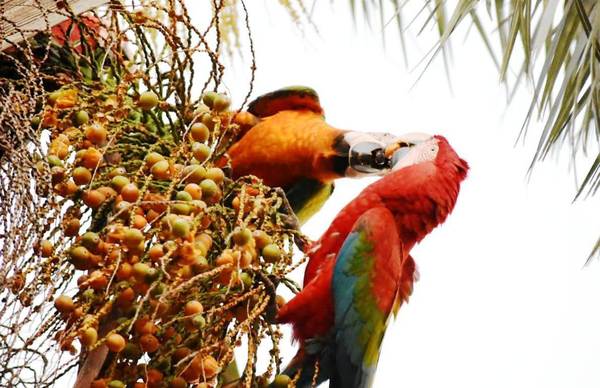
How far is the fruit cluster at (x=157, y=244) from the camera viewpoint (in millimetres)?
1126

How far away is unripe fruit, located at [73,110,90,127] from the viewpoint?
4.31ft

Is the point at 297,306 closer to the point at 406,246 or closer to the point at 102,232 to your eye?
the point at 406,246

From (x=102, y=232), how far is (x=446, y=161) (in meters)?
0.88

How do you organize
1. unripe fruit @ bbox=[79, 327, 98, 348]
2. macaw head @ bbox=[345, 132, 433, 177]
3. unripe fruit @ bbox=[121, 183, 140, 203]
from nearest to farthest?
unripe fruit @ bbox=[79, 327, 98, 348] → unripe fruit @ bbox=[121, 183, 140, 203] → macaw head @ bbox=[345, 132, 433, 177]

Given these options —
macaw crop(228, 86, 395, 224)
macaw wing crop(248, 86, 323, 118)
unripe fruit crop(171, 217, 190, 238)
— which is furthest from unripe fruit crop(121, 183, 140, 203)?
macaw wing crop(248, 86, 323, 118)

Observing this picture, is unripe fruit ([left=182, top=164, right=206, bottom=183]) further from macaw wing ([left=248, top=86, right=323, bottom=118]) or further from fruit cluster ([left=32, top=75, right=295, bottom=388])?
macaw wing ([left=248, top=86, right=323, bottom=118])

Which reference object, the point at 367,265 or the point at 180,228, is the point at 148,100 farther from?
the point at 367,265

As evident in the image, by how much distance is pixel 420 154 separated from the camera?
6.16ft

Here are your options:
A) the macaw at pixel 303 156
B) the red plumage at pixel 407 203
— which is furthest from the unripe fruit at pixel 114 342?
the macaw at pixel 303 156

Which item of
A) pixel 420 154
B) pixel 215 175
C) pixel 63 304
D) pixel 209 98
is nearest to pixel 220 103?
pixel 209 98

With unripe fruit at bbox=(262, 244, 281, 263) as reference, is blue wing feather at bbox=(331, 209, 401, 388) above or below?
below

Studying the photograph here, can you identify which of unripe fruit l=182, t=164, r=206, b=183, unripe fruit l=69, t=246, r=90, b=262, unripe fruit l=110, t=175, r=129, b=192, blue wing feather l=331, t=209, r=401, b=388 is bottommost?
blue wing feather l=331, t=209, r=401, b=388

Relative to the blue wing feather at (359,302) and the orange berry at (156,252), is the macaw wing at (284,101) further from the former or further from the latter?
the orange berry at (156,252)

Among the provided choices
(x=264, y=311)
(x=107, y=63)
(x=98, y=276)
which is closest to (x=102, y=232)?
(x=98, y=276)
